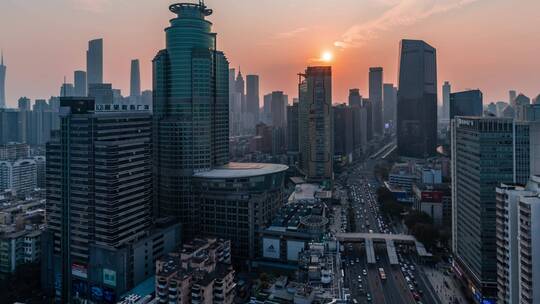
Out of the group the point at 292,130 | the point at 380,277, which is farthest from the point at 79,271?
the point at 292,130

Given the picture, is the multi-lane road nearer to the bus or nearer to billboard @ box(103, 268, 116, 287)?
the bus

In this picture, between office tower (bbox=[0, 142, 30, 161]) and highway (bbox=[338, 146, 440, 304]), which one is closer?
highway (bbox=[338, 146, 440, 304])

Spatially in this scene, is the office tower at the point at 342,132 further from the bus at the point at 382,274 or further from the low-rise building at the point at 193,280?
the low-rise building at the point at 193,280

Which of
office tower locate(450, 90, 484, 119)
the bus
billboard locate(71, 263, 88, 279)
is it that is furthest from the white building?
office tower locate(450, 90, 484, 119)

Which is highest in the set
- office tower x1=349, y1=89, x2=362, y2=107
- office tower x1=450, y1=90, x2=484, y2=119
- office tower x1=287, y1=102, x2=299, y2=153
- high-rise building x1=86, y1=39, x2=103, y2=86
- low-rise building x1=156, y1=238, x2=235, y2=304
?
high-rise building x1=86, y1=39, x2=103, y2=86

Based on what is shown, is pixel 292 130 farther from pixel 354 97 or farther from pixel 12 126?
pixel 12 126

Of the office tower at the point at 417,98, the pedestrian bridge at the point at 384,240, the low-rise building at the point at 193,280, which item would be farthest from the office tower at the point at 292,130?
the low-rise building at the point at 193,280
